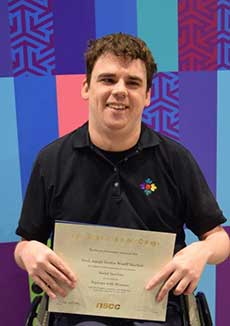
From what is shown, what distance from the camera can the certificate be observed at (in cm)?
109

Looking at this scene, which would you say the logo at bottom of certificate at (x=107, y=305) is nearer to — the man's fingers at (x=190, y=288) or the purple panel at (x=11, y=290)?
the man's fingers at (x=190, y=288)

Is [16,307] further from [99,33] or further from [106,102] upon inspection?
[99,33]

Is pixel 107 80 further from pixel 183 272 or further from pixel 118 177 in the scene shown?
pixel 183 272

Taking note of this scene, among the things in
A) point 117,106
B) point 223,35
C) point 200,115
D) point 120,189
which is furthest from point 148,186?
point 223,35

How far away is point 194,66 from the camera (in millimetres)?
1532

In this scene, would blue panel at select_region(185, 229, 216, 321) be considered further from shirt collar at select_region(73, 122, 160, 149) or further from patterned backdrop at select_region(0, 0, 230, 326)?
shirt collar at select_region(73, 122, 160, 149)

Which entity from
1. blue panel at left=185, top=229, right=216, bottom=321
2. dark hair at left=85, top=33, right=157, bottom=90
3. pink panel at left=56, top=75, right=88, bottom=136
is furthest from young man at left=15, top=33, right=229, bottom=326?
blue panel at left=185, top=229, right=216, bottom=321

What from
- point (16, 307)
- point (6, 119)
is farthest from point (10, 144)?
point (16, 307)

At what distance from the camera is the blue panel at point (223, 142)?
1565 mm

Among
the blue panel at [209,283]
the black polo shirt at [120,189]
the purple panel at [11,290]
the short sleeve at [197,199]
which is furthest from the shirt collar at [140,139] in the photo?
the blue panel at [209,283]

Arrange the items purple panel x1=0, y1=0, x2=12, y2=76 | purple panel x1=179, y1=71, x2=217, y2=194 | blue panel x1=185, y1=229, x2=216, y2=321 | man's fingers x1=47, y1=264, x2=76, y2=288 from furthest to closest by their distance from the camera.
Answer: blue panel x1=185, y1=229, x2=216, y2=321 < purple panel x1=179, y1=71, x2=217, y2=194 < purple panel x1=0, y1=0, x2=12, y2=76 < man's fingers x1=47, y1=264, x2=76, y2=288

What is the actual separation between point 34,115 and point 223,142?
744 mm

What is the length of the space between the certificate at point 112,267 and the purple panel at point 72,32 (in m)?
0.67

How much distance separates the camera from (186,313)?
1.12 m
